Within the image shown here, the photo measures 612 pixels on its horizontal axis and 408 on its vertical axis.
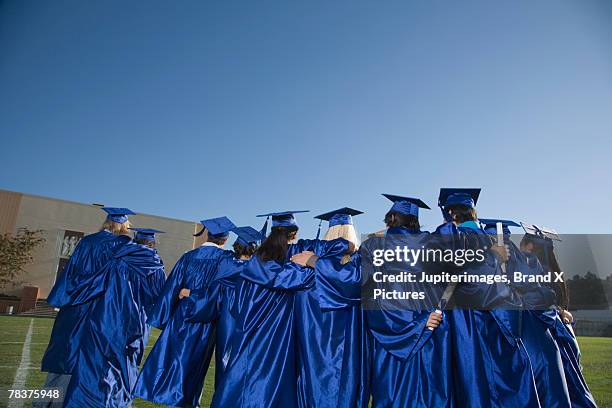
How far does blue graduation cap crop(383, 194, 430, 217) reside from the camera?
11.0 feet

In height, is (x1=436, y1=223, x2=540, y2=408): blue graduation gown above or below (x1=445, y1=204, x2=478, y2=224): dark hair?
below

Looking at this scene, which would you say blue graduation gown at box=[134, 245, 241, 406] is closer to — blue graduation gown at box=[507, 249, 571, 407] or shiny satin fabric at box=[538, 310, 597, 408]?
blue graduation gown at box=[507, 249, 571, 407]

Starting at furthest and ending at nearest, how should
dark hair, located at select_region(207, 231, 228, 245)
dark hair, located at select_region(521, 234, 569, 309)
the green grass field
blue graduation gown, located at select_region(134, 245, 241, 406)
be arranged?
1. the green grass field
2. dark hair, located at select_region(207, 231, 228, 245)
3. dark hair, located at select_region(521, 234, 569, 309)
4. blue graduation gown, located at select_region(134, 245, 241, 406)

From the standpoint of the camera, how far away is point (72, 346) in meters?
3.94

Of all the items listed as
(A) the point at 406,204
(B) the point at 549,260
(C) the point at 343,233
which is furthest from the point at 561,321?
(C) the point at 343,233

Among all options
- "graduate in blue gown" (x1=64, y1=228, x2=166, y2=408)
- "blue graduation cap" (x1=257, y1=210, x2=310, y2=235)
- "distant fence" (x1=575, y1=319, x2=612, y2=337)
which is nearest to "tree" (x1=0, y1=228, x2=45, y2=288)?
"graduate in blue gown" (x1=64, y1=228, x2=166, y2=408)

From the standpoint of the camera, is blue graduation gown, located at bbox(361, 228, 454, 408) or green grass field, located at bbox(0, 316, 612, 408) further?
green grass field, located at bbox(0, 316, 612, 408)

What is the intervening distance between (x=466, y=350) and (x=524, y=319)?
2.56ft

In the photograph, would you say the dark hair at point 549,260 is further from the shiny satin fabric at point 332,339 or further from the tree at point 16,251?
the tree at point 16,251

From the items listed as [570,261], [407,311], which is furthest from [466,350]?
[570,261]

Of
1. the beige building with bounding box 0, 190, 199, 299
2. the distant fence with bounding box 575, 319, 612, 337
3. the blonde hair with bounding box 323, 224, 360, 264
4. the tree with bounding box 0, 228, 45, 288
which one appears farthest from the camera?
the beige building with bounding box 0, 190, 199, 299

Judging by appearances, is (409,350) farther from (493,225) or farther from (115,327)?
(115,327)

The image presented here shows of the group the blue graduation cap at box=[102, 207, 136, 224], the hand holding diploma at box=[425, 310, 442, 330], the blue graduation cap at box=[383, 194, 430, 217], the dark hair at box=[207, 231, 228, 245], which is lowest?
the hand holding diploma at box=[425, 310, 442, 330]

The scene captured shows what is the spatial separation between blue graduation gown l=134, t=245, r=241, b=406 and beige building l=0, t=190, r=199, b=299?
31.4m
